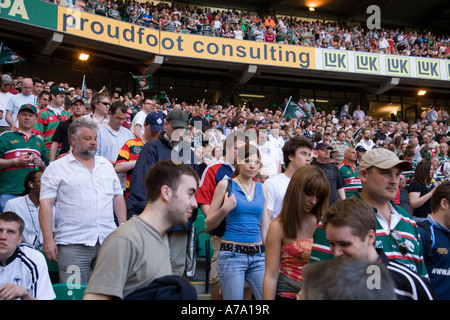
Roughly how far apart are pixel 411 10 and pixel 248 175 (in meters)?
29.9

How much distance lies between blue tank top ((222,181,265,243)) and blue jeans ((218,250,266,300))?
133mm

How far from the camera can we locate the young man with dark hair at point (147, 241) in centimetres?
171

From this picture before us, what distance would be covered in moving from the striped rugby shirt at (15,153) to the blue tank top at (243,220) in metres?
2.85

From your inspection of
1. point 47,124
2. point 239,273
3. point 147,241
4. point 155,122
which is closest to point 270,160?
point 155,122

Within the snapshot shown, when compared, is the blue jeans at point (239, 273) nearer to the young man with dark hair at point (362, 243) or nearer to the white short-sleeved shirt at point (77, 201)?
the white short-sleeved shirt at point (77, 201)

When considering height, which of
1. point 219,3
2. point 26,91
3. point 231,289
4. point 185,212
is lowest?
point 231,289

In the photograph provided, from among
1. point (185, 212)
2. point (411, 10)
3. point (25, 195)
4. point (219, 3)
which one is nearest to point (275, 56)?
point (219, 3)

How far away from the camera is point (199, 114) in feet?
40.0

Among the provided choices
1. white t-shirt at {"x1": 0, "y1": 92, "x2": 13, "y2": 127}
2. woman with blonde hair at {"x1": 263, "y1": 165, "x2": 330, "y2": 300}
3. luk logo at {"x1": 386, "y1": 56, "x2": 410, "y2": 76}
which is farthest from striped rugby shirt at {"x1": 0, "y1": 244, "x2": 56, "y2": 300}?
luk logo at {"x1": 386, "y1": 56, "x2": 410, "y2": 76}

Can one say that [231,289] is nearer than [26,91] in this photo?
Yes

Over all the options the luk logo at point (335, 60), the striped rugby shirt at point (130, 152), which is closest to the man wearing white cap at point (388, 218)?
the striped rugby shirt at point (130, 152)

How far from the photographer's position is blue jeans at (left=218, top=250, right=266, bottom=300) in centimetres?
304

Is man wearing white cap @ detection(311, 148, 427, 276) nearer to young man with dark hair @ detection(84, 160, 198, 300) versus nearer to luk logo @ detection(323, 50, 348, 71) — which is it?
young man with dark hair @ detection(84, 160, 198, 300)
